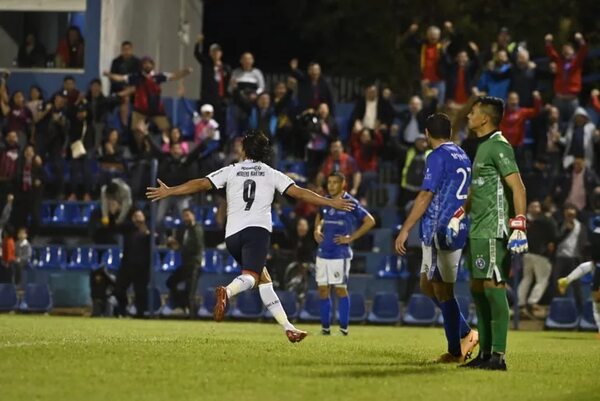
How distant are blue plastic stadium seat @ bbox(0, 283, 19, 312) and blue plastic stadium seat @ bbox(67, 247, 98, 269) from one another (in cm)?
154

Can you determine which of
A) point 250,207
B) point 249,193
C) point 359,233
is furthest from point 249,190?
point 359,233

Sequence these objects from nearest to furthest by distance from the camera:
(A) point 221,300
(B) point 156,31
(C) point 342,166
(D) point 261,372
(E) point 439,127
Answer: (D) point 261,372 < (E) point 439,127 < (A) point 221,300 < (C) point 342,166 < (B) point 156,31

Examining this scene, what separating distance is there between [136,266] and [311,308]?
348 centimetres

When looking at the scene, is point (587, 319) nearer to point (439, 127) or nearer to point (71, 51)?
point (439, 127)

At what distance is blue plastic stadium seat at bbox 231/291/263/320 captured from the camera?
26.2m

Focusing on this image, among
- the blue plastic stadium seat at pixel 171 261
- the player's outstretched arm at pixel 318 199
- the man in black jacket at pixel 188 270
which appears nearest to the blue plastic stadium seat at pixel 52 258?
the blue plastic stadium seat at pixel 171 261

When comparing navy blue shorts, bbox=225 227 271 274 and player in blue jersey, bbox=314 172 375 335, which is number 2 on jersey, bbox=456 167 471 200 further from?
player in blue jersey, bbox=314 172 375 335

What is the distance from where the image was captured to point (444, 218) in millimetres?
12906

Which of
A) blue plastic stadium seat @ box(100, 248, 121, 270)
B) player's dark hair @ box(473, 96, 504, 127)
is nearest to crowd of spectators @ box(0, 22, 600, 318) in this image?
blue plastic stadium seat @ box(100, 248, 121, 270)

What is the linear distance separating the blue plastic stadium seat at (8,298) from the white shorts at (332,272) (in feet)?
26.9

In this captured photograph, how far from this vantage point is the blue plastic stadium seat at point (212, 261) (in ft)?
88.8

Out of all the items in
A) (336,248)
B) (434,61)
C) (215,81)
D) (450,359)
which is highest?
(434,61)

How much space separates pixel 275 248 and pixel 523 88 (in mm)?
5891

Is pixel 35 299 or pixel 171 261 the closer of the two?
pixel 35 299
